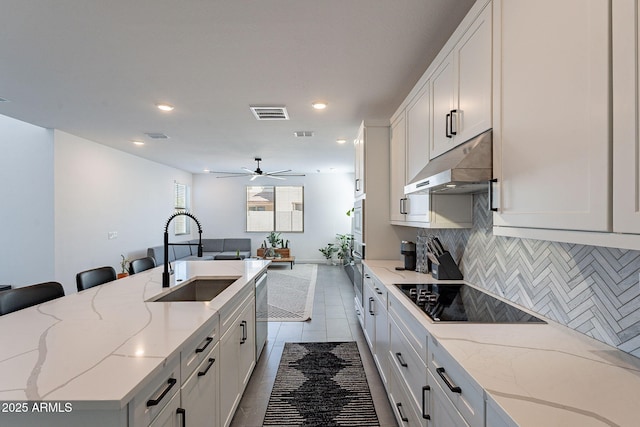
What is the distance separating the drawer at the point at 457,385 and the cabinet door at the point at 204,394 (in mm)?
1049

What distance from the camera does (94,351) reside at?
1121 millimetres

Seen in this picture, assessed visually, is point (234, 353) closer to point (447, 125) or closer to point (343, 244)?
point (447, 125)

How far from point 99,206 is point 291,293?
11.6 ft

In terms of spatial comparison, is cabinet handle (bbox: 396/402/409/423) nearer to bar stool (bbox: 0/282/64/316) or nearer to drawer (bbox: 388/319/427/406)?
drawer (bbox: 388/319/427/406)

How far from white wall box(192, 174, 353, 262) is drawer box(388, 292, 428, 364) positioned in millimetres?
6894

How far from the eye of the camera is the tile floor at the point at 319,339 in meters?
2.24

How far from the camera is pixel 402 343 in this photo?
1833 mm

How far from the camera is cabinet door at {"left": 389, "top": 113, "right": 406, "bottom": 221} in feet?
9.69

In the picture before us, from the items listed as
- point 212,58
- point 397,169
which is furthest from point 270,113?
point 397,169

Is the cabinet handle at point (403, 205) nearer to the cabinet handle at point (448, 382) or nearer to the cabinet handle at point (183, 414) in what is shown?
the cabinet handle at point (448, 382)

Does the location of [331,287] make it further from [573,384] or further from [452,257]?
[573,384]

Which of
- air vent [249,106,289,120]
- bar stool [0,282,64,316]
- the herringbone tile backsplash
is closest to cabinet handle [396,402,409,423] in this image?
the herringbone tile backsplash

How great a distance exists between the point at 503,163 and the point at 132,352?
1.66 m

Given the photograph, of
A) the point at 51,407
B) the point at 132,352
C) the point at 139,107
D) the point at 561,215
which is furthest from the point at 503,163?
the point at 139,107
